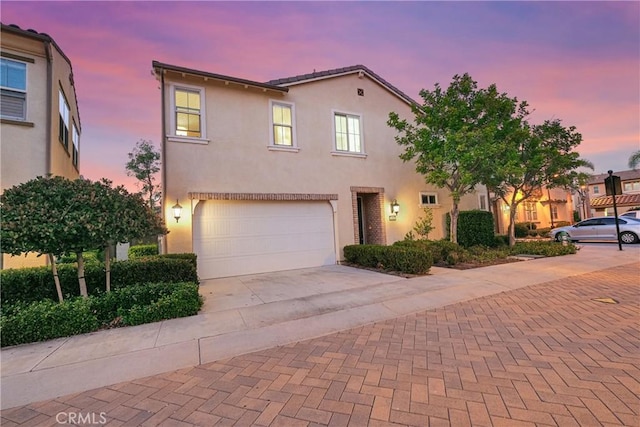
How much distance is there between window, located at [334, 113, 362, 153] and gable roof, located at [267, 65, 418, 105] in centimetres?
149

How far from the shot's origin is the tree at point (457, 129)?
30.1ft

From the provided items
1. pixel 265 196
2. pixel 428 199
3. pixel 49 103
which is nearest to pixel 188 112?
pixel 49 103

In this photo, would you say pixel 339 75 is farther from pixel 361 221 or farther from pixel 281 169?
pixel 361 221

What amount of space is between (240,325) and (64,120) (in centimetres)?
954

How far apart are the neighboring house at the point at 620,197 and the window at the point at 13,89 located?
3802 centimetres

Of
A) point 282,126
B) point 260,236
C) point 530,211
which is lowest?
point 260,236

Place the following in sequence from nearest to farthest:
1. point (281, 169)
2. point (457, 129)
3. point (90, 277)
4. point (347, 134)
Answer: point (90, 277) < point (281, 169) < point (457, 129) < point (347, 134)

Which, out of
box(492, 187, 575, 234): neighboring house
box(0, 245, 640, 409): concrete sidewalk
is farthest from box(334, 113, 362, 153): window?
box(492, 187, 575, 234): neighboring house

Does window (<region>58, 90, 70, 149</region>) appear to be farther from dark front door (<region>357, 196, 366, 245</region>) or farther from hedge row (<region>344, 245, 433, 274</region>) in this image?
dark front door (<region>357, 196, 366, 245</region>)

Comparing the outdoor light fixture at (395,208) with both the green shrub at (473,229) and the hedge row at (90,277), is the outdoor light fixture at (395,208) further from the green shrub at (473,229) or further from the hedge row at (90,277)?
the hedge row at (90,277)

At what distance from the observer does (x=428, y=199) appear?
1220cm

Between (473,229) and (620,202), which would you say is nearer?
(473,229)

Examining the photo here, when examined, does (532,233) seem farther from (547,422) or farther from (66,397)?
(66,397)

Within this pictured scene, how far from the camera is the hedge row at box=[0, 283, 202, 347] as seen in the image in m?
3.87
